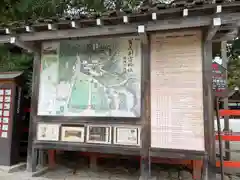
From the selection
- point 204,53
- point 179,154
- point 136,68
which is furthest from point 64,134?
point 204,53

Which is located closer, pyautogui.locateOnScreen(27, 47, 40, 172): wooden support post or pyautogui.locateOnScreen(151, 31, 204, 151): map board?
pyautogui.locateOnScreen(151, 31, 204, 151): map board

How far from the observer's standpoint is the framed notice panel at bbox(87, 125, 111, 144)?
14.0 ft

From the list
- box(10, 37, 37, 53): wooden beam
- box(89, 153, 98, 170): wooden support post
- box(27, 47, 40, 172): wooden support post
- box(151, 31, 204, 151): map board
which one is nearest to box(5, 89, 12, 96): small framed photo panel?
box(27, 47, 40, 172): wooden support post

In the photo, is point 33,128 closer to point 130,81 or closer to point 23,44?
point 23,44

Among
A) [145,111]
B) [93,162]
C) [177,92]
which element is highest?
[177,92]

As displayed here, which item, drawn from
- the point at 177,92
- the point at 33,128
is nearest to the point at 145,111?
the point at 177,92

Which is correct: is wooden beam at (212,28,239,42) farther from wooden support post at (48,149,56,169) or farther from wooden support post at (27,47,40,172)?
wooden support post at (48,149,56,169)

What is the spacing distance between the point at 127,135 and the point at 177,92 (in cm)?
129

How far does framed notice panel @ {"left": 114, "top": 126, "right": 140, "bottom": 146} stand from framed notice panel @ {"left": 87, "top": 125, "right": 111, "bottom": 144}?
0.56 feet

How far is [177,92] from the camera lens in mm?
4016

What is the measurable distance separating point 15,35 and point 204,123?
4.24 metres

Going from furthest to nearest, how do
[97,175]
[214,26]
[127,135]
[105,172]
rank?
1. [105,172]
2. [97,175]
3. [127,135]
4. [214,26]

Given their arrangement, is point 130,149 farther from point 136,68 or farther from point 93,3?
point 93,3

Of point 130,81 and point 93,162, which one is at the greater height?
point 130,81
